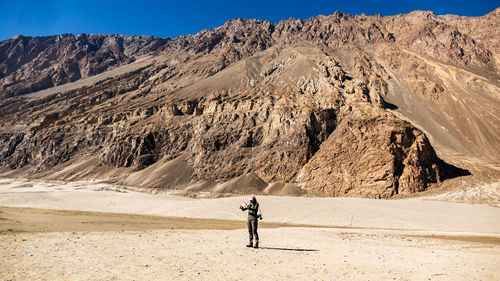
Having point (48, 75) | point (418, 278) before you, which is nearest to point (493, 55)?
point (418, 278)

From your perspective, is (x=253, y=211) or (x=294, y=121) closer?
(x=253, y=211)

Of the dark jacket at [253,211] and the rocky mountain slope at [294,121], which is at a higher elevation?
the rocky mountain slope at [294,121]

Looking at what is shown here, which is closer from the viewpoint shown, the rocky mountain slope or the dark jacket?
the dark jacket

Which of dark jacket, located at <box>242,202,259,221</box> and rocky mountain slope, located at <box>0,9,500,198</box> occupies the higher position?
rocky mountain slope, located at <box>0,9,500,198</box>

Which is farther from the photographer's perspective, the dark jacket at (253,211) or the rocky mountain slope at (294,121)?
the rocky mountain slope at (294,121)

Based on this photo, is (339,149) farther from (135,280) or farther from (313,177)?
(135,280)

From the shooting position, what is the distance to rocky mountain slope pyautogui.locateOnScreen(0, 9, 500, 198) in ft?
142

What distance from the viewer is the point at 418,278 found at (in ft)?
22.2

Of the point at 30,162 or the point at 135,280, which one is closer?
the point at 135,280

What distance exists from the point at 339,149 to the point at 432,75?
193 feet

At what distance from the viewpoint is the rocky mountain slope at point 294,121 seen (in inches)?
1699

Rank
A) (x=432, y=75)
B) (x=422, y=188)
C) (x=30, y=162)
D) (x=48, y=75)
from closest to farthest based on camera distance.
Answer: (x=422, y=188), (x=30, y=162), (x=432, y=75), (x=48, y=75)

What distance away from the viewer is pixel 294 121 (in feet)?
172

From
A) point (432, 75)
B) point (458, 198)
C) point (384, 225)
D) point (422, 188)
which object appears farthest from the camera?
point (432, 75)
